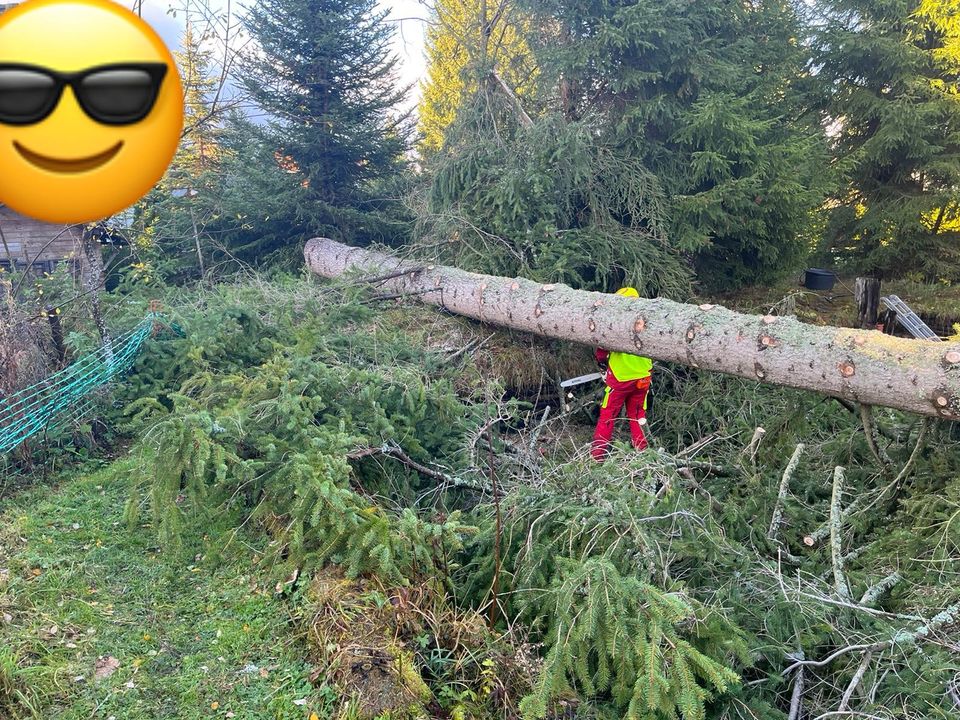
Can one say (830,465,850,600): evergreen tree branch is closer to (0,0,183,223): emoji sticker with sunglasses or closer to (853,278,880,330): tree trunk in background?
(0,0,183,223): emoji sticker with sunglasses

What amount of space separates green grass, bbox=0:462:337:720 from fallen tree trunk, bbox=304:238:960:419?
3619 millimetres

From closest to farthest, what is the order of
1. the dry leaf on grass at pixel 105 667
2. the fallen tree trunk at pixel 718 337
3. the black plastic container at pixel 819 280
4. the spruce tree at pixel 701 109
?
the dry leaf on grass at pixel 105 667
the fallen tree trunk at pixel 718 337
the spruce tree at pixel 701 109
the black plastic container at pixel 819 280

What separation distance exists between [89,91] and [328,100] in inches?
384

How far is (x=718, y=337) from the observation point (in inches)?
200

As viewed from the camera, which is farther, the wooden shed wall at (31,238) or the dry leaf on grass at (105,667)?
the wooden shed wall at (31,238)

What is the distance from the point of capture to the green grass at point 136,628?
2.93 metres

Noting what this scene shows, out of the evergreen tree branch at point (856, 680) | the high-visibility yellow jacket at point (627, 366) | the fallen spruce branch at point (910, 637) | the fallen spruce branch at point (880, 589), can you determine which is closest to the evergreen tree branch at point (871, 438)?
the fallen spruce branch at point (880, 589)

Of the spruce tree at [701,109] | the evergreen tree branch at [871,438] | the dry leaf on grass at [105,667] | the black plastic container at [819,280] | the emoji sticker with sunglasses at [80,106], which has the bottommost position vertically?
the dry leaf on grass at [105,667]

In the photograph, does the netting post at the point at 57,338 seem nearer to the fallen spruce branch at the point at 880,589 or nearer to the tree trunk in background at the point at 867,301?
the fallen spruce branch at the point at 880,589

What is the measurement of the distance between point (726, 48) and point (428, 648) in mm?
8234

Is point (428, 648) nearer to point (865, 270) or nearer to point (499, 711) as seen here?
point (499, 711)

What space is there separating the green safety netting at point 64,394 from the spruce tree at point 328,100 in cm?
522

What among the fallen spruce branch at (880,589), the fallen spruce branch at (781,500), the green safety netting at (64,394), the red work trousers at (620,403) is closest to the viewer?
the fallen spruce branch at (880,589)

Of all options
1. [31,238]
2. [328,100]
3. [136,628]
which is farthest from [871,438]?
[31,238]
